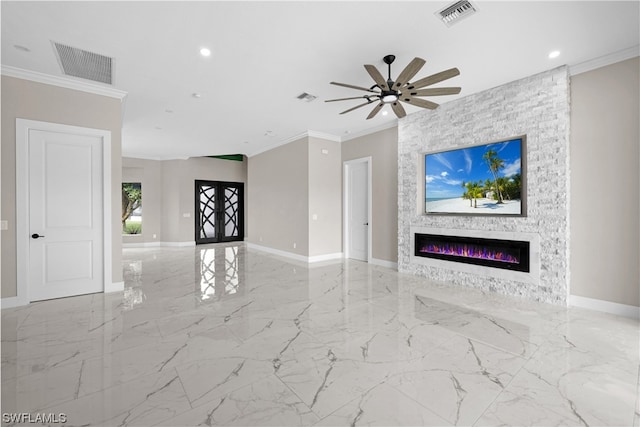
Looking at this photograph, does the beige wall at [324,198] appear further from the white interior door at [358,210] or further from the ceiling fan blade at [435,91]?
the ceiling fan blade at [435,91]

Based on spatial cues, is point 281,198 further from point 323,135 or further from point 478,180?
point 478,180

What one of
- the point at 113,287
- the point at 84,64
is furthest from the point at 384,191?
the point at 84,64

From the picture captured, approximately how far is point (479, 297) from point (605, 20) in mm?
3379

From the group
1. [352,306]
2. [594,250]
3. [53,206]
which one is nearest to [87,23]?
[53,206]

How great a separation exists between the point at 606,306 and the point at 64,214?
708cm

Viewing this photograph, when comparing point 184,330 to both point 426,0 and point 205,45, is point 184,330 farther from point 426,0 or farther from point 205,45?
point 426,0

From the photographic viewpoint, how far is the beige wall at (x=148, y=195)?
9.84 meters

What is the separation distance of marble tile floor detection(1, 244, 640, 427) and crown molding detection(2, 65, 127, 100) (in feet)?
9.58

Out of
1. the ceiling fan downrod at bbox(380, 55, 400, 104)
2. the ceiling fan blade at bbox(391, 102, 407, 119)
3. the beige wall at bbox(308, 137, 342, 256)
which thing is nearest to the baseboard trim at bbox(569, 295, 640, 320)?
the ceiling fan blade at bbox(391, 102, 407, 119)

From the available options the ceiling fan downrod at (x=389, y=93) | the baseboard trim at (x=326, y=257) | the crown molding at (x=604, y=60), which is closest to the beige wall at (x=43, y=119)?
the baseboard trim at (x=326, y=257)

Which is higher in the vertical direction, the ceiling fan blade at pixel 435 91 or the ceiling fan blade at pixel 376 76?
the ceiling fan blade at pixel 376 76

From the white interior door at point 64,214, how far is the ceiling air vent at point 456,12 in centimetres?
470

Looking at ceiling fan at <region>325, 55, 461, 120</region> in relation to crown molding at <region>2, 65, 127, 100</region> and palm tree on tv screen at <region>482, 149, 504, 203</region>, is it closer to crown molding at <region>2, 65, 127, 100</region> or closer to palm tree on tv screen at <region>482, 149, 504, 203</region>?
palm tree on tv screen at <region>482, 149, 504, 203</region>

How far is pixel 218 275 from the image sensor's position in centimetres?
561
